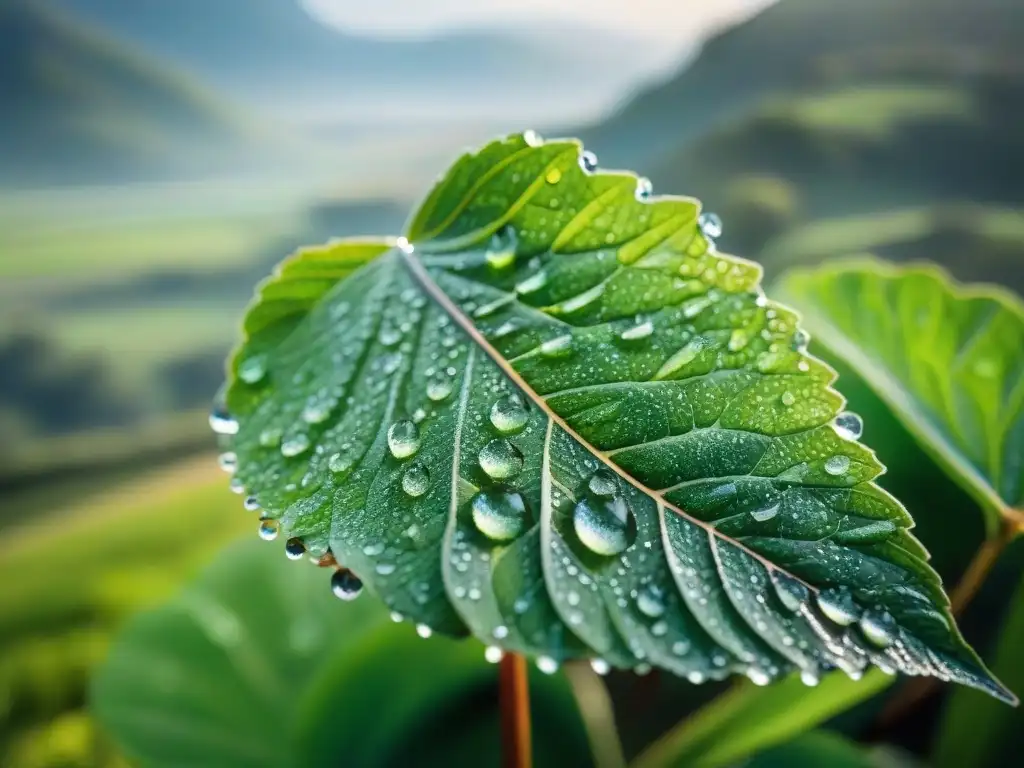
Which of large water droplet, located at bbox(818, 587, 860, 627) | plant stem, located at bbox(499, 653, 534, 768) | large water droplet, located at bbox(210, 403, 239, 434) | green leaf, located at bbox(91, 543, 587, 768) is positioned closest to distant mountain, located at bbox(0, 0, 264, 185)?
green leaf, located at bbox(91, 543, 587, 768)

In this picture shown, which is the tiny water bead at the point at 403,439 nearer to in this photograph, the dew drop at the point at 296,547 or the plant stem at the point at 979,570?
the dew drop at the point at 296,547

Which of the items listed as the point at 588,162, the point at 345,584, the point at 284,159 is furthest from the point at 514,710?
the point at 284,159

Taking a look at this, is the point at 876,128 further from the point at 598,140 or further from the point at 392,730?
the point at 392,730

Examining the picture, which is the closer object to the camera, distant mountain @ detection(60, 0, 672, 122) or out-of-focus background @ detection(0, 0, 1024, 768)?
out-of-focus background @ detection(0, 0, 1024, 768)

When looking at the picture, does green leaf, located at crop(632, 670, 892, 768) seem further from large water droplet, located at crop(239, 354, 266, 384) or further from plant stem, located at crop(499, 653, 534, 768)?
large water droplet, located at crop(239, 354, 266, 384)

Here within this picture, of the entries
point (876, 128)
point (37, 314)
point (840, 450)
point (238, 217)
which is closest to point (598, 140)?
point (876, 128)

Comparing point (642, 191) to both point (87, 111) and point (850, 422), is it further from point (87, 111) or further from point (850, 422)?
point (87, 111)
